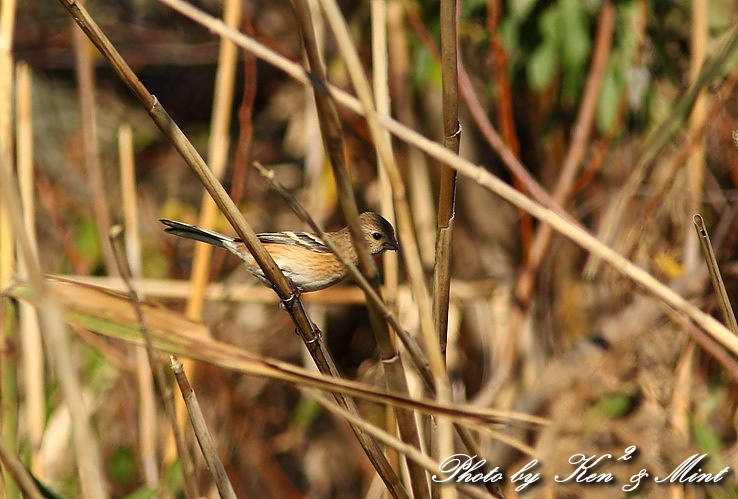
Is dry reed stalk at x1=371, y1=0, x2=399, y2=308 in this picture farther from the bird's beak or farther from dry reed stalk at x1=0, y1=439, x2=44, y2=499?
dry reed stalk at x1=0, y1=439, x2=44, y2=499

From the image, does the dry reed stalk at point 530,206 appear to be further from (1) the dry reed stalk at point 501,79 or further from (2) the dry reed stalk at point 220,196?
(1) the dry reed stalk at point 501,79

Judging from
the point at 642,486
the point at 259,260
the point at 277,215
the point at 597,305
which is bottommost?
the point at 642,486

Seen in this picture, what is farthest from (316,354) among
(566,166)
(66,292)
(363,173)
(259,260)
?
(363,173)

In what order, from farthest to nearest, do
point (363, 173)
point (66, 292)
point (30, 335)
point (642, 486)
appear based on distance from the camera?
point (363, 173) → point (642, 486) → point (30, 335) → point (66, 292)

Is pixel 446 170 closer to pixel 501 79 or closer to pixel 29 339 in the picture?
pixel 29 339

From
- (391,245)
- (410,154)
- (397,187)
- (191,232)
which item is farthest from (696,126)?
(397,187)

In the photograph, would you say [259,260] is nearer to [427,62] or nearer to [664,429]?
[664,429]

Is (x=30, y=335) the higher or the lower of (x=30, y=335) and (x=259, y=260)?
the lower

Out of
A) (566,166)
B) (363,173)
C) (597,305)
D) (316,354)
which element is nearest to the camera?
(316,354)

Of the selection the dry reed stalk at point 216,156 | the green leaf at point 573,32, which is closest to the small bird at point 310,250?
the dry reed stalk at point 216,156
